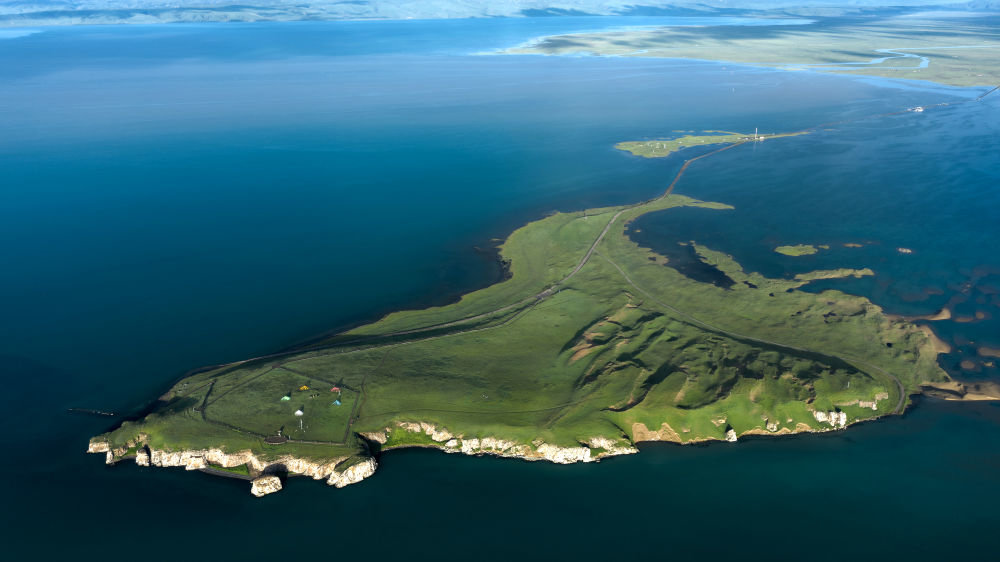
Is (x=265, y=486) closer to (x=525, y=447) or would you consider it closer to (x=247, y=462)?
(x=247, y=462)

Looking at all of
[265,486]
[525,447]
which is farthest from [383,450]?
[525,447]

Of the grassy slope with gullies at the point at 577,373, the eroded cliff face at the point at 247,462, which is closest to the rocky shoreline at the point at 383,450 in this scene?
the eroded cliff face at the point at 247,462

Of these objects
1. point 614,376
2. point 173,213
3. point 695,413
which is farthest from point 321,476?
point 173,213

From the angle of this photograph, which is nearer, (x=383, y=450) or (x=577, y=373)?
(x=383, y=450)

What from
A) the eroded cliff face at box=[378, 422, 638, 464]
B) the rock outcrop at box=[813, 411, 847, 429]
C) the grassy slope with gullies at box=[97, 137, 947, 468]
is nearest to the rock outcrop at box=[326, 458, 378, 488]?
the grassy slope with gullies at box=[97, 137, 947, 468]

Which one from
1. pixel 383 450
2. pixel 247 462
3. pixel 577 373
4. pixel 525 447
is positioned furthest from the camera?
pixel 577 373

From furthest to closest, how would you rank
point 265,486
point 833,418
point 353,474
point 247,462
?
point 833,418 → point 247,462 → point 353,474 → point 265,486
